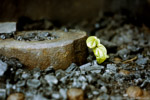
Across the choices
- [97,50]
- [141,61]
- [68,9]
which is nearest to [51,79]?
[97,50]

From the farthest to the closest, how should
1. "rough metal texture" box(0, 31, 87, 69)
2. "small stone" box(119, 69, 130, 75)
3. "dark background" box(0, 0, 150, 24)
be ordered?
"dark background" box(0, 0, 150, 24)
"small stone" box(119, 69, 130, 75)
"rough metal texture" box(0, 31, 87, 69)

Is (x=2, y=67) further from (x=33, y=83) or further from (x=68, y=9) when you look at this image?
(x=68, y=9)

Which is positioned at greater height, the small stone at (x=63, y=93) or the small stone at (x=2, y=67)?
the small stone at (x=2, y=67)

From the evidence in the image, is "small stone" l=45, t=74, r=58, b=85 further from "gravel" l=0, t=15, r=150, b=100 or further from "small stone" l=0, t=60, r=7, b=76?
"small stone" l=0, t=60, r=7, b=76

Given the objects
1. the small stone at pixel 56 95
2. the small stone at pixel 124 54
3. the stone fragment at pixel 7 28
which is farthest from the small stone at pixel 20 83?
the small stone at pixel 124 54

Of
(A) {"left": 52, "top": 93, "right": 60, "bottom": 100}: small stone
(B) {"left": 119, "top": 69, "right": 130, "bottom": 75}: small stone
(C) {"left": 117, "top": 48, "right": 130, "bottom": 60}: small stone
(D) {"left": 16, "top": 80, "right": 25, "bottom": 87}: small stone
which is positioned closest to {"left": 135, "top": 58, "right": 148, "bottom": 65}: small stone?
(C) {"left": 117, "top": 48, "right": 130, "bottom": 60}: small stone

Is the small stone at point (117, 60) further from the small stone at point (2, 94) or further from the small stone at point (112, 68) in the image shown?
the small stone at point (2, 94)

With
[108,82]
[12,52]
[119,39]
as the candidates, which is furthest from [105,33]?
[12,52]
